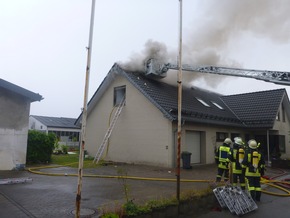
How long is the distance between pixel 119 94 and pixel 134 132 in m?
3.20

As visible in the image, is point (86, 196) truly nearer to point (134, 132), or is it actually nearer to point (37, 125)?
point (134, 132)

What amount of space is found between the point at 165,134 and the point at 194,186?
5571mm

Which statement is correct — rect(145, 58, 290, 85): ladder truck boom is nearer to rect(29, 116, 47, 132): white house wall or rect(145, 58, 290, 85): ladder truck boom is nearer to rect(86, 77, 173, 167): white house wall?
rect(86, 77, 173, 167): white house wall

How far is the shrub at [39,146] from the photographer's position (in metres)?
15.0

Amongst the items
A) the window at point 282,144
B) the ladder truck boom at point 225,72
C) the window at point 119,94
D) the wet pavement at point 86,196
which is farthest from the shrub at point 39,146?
the window at point 282,144

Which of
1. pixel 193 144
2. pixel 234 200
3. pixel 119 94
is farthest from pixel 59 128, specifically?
pixel 234 200

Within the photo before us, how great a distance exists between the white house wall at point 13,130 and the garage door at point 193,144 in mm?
8264

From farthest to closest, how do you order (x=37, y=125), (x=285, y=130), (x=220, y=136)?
(x=37, y=125), (x=285, y=130), (x=220, y=136)

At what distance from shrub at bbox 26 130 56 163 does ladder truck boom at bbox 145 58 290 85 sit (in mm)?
7407

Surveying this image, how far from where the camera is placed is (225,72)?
50.7ft

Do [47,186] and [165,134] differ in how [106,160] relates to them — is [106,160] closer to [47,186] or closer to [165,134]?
[165,134]

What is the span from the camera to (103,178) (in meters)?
10.6

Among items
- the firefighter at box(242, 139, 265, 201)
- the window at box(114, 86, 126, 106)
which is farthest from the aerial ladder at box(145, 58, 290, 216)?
the window at box(114, 86, 126, 106)

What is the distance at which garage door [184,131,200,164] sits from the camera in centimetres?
1547
